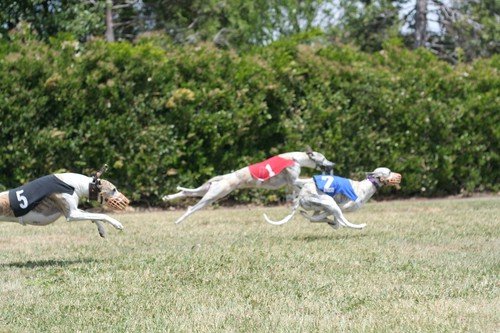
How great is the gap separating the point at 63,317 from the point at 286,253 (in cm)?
368

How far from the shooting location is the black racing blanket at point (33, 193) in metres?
9.12

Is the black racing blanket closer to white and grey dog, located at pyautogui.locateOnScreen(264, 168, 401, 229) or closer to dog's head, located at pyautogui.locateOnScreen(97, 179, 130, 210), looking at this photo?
dog's head, located at pyautogui.locateOnScreen(97, 179, 130, 210)

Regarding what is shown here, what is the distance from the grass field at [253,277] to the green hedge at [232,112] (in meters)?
2.92

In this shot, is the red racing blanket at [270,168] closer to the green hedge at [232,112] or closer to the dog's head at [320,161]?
the dog's head at [320,161]

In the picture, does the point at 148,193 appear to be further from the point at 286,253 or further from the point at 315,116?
the point at 286,253

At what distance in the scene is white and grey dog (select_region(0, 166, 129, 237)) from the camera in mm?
9156

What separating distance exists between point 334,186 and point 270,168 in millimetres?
1362

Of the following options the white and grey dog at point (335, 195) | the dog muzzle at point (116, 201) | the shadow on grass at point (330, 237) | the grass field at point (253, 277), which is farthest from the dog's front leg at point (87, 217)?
the shadow on grass at point (330, 237)

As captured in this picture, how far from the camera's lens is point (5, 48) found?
1566 centimetres

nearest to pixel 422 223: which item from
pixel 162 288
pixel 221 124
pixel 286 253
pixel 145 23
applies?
pixel 286 253

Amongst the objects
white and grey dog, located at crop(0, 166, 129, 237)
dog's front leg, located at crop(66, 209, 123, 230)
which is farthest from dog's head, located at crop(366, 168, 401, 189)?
dog's front leg, located at crop(66, 209, 123, 230)

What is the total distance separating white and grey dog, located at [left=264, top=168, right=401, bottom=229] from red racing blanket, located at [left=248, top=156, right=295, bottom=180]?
0.80 meters

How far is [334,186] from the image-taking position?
11.4m

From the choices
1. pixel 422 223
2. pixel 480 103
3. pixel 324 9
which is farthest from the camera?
pixel 324 9
